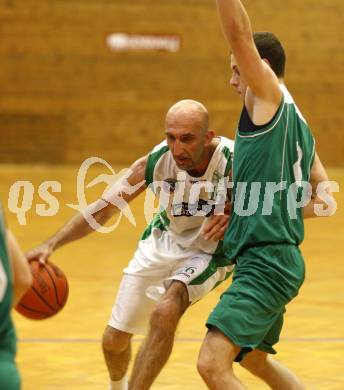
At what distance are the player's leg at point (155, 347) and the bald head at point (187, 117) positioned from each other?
3.10ft

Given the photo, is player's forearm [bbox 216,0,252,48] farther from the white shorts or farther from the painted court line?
the painted court line

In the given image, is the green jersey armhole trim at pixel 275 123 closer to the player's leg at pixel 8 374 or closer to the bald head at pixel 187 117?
the bald head at pixel 187 117

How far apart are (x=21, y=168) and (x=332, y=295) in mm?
10580

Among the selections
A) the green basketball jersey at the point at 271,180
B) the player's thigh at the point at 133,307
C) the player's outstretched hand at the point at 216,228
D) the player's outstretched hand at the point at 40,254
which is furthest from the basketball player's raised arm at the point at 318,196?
the player's outstretched hand at the point at 40,254

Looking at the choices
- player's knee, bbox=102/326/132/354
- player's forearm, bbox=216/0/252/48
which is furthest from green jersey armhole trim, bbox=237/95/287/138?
player's knee, bbox=102/326/132/354

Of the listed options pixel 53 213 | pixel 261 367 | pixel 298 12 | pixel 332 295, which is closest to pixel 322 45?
pixel 298 12

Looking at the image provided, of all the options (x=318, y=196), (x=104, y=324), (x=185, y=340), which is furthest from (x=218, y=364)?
(x=104, y=324)

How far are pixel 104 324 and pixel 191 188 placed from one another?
7.93 ft

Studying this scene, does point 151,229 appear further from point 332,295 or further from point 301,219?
point 332,295

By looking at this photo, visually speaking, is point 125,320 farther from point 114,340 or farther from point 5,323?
point 5,323

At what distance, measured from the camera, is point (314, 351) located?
6.71 meters

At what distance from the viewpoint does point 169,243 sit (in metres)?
5.64

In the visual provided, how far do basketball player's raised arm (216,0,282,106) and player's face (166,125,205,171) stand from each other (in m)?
0.75

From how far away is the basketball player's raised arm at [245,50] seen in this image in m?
4.23
